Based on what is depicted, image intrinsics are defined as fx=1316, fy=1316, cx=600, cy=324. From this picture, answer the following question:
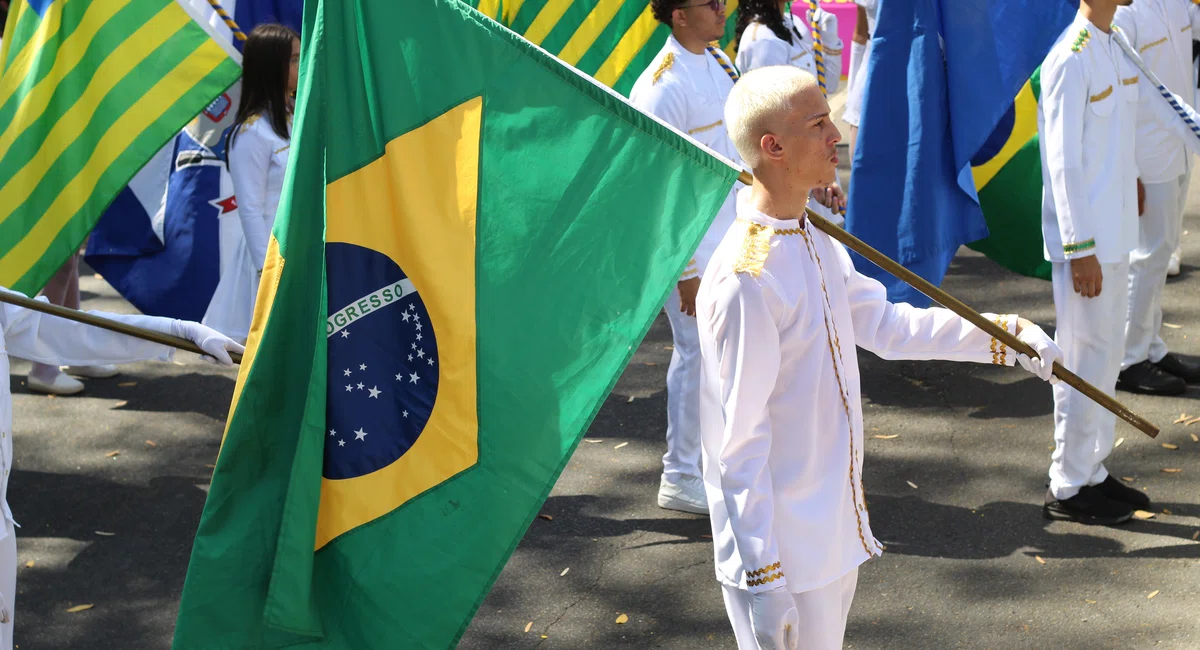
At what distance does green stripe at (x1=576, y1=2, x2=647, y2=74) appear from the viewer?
23.1 ft

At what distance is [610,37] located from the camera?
705 centimetres

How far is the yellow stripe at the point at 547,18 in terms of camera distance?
281 inches

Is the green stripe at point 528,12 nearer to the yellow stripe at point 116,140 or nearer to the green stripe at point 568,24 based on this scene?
the green stripe at point 568,24

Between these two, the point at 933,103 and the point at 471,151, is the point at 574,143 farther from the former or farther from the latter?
the point at 933,103

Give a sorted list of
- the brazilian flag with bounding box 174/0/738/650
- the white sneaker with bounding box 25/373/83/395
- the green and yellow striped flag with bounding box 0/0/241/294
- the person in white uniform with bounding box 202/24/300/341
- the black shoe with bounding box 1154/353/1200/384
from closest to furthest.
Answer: the brazilian flag with bounding box 174/0/738/650, the green and yellow striped flag with bounding box 0/0/241/294, the person in white uniform with bounding box 202/24/300/341, the black shoe with bounding box 1154/353/1200/384, the white sneaker with bounding box 25/373/83/395

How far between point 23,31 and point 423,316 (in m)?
3.18

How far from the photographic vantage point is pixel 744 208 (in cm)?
330

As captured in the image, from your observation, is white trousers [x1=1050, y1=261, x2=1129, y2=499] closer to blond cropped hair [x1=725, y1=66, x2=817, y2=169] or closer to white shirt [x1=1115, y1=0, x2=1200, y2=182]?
white shirt [x1=1115, y1=0, x2=1200, y2=182]

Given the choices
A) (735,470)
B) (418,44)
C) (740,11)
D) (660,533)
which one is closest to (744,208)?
(735,470)

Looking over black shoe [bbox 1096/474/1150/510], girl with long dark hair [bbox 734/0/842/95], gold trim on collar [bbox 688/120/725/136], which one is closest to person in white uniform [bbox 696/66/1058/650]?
gold trim on collar [bbox 688/120/725/136]

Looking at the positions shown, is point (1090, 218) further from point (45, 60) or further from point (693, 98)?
point (45, 60)

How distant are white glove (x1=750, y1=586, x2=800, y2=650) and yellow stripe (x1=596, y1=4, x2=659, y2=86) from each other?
14.8 ft

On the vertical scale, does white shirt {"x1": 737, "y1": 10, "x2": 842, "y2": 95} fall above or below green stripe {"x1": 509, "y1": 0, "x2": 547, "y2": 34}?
below

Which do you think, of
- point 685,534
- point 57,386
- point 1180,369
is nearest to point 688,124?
point 685,534
